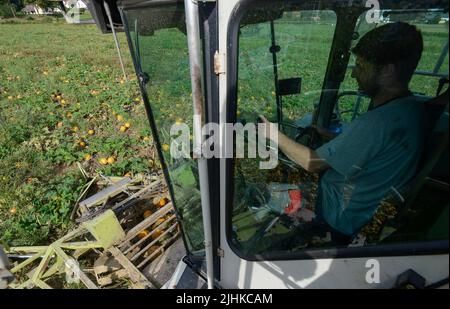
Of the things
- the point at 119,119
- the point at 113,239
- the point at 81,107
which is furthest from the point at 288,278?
the point at 81,107

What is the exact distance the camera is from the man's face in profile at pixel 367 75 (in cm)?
144

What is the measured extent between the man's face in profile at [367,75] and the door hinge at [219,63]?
79 cm

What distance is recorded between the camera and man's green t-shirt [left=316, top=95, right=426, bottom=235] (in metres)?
1.25

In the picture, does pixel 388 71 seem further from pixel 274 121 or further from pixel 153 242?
pixel 153 242

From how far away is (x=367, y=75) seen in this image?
1.49 m

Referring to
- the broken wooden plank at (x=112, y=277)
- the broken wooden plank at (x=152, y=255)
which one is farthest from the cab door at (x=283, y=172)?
the broken wooden plank at (x=112, y=277)

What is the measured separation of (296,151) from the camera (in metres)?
1.59

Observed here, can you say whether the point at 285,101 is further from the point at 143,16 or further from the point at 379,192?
the point at 143,16

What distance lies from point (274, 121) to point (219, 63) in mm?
768

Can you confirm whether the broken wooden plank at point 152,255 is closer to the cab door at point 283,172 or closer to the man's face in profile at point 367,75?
the cab door at point 283,172

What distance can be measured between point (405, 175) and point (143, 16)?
5.36 feet

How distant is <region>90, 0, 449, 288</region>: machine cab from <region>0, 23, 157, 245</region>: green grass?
7.60 ft

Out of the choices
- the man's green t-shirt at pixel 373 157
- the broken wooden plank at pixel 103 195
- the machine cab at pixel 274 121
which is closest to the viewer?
the machine cab at pixel 274 121

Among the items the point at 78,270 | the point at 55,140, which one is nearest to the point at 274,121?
the point at 78,270
